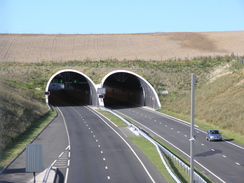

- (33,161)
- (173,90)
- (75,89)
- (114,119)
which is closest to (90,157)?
(33,161)

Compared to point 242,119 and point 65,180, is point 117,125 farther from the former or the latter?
point 65,180

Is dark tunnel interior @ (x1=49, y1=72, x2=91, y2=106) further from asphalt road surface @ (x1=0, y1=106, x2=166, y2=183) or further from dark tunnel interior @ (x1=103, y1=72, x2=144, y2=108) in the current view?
asphalt road surface @ (x1=0, y1=106, x2=166, y2=183)

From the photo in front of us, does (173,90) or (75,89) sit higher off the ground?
(173,90)

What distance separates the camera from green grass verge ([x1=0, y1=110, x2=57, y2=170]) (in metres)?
27.9

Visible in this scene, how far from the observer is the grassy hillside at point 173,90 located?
140ft

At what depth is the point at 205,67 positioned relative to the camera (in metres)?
82.3

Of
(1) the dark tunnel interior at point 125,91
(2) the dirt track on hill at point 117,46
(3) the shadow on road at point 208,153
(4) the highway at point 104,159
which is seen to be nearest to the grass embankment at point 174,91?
(1) the dark tunnel interior at point 125,91

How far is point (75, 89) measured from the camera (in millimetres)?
94312

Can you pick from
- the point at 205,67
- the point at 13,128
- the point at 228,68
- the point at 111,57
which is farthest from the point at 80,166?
the point at 111,57

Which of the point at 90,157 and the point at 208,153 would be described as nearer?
the point at 90,157

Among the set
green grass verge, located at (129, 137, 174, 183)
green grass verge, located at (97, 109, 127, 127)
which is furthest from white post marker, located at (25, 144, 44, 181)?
green grass verge, located at (97, 109, 127, 127)

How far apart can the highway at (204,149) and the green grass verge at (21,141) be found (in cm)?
1057

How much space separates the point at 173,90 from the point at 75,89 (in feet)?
97.1

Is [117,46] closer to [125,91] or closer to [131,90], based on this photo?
[125,91]
